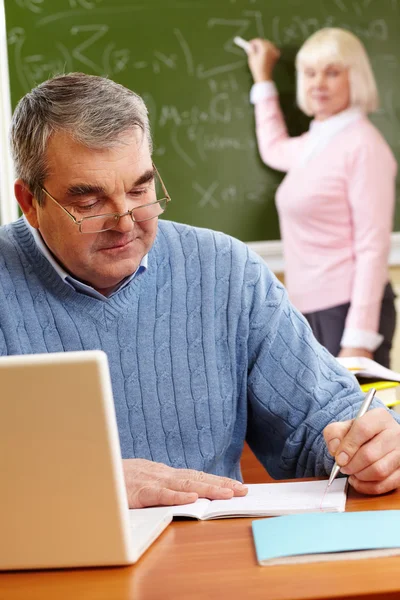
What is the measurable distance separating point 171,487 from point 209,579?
1.04 feet

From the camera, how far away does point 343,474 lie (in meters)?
1.33

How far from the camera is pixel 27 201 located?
64.7 inches

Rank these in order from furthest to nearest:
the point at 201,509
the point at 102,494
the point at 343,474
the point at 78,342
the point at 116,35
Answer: the point at 116,35 → the point at 78,342 → the point at 343,474 → the point at 201,509 → the point at 102,494

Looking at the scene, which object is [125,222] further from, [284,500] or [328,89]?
[328,89]

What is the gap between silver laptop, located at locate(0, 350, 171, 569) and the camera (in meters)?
0.90

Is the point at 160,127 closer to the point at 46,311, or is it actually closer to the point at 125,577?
the point at 46,311

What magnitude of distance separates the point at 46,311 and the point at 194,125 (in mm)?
1983

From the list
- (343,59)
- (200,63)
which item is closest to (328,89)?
(343,59)

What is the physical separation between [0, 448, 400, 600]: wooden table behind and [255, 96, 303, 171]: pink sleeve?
8.26 feet

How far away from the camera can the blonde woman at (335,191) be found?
126 inches

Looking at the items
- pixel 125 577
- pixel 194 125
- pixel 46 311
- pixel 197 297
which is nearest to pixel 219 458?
pixel 197 297

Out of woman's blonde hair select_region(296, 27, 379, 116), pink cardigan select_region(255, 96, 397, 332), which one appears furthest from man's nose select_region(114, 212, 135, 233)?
woman's blonde hair select_region(296, 27, 379, 116)

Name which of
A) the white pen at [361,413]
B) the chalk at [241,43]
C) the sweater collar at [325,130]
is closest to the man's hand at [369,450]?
the white pen at [361,413]

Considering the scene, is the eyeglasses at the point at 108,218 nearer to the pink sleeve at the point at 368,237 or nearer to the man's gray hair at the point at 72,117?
the man's gray hair at the point at 72,117
